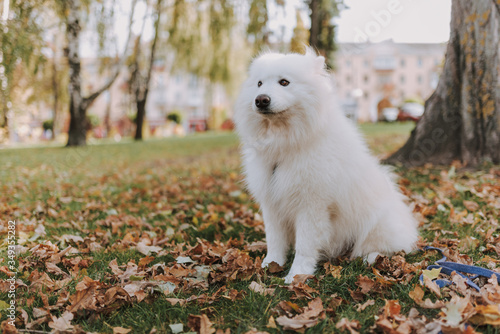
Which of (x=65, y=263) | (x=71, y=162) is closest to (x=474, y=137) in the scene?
(x=65, y=263)

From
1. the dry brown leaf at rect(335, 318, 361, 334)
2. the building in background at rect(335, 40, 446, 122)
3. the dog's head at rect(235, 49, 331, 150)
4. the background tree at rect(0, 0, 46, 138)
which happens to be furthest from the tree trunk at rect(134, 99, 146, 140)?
the building in background at rect(335, 40, 446, 122)

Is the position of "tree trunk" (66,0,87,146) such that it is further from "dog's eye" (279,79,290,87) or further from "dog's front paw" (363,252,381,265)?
"dog's front paw" (363,252,381,265)

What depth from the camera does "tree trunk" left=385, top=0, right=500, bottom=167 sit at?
4418 millimetres

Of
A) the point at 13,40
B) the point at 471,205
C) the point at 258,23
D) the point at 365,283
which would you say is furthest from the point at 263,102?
the point at 258,23

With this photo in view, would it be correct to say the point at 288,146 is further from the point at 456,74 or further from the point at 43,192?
the point at 43,192

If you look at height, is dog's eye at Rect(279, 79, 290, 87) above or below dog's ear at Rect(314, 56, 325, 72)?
below

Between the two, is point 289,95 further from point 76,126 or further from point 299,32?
point 76,126

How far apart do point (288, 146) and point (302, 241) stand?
2.16ft

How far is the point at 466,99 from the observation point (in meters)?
4.71

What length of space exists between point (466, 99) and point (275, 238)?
3.56m

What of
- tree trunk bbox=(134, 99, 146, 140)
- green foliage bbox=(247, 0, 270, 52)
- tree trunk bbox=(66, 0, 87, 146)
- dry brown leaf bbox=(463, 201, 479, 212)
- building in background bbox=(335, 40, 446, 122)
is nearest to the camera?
dry brown leaf bbox=(463, 201, 479, 212)

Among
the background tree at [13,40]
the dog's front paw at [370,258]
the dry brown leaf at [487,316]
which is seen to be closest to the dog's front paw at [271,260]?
the dog's front paw at [370,258]

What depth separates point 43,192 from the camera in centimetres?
517

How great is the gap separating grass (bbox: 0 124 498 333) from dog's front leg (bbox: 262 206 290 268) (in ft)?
0.54
